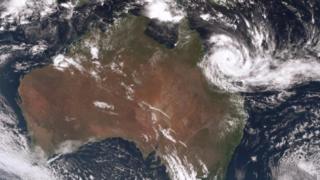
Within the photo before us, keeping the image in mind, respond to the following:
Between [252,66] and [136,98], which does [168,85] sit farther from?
[252,66]

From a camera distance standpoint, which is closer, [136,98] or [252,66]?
[252,66]

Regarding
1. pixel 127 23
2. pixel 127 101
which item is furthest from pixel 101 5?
pixel 127 101

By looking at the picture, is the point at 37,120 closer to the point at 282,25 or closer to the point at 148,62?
the point at 148,62

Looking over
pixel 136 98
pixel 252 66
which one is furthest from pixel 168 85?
pixel 252 66

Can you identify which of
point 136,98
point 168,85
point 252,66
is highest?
point 252,66

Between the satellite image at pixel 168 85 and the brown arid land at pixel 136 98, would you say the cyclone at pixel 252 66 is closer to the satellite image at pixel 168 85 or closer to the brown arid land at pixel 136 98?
the satellite image at pixel 168 85

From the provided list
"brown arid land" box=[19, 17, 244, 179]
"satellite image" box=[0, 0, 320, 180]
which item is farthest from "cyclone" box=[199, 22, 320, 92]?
"brown arid land" box=[19, 17, 244, 179]

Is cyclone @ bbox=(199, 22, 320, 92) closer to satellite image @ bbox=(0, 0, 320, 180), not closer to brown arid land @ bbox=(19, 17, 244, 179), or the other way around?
satellite image @ bbox=(0, 0, 320, 180)

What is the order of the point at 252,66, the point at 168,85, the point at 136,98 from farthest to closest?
the point at 136,98 < the point at 168,85 < the point at 252,66
